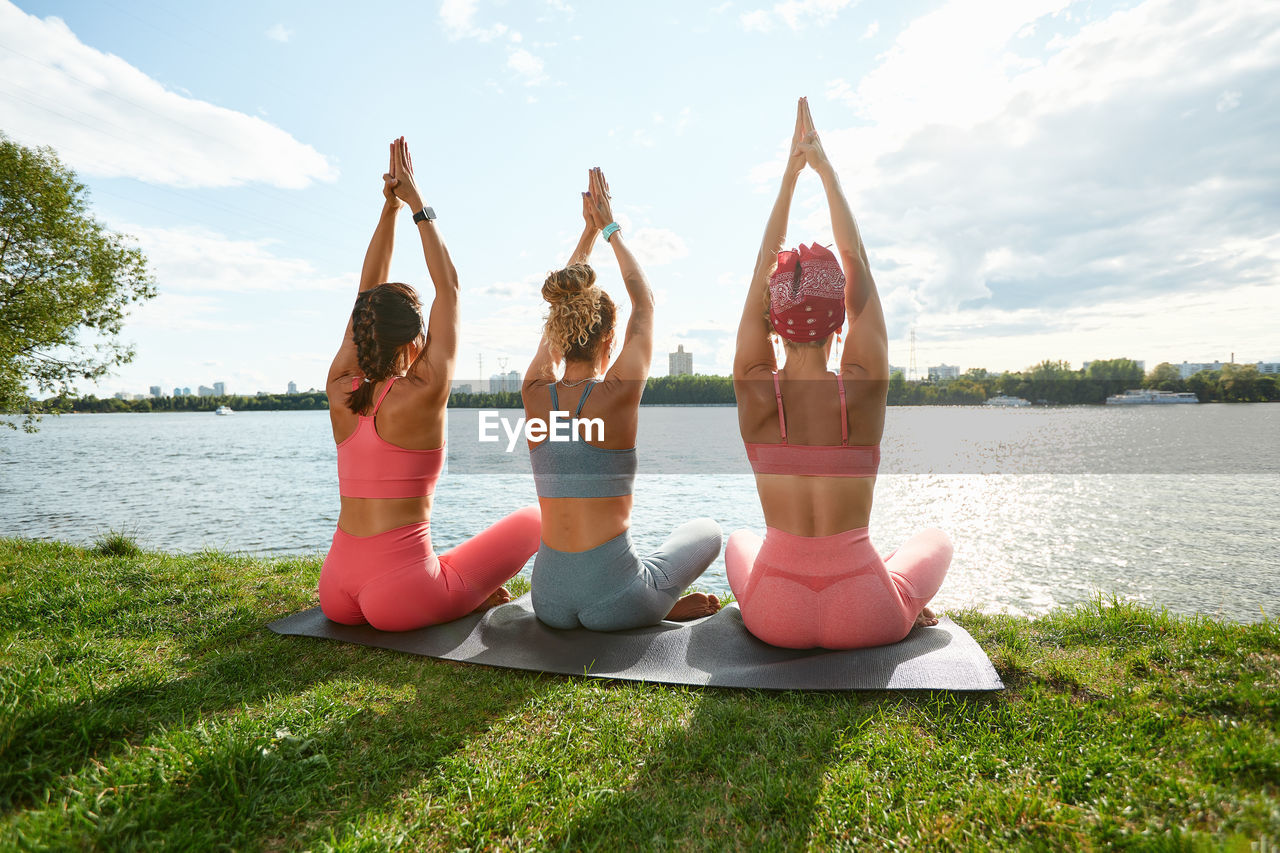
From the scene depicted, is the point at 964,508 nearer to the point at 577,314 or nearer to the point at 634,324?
the point at 634,324

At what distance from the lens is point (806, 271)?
126 inches

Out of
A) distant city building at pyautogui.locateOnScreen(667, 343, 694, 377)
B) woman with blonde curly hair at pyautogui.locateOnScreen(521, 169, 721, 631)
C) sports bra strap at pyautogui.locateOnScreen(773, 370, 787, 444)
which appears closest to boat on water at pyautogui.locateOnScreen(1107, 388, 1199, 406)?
distant city building at pyautogui.locateOnScreen(667, 343, 694, 377)

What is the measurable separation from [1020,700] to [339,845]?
269cm

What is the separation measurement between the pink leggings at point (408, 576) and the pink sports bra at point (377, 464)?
24 centimetres

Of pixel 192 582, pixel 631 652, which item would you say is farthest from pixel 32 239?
pixel 631 652

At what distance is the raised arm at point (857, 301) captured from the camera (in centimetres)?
309

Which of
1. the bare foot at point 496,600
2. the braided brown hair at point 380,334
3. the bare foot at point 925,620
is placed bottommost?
the bare foot at point 496,600

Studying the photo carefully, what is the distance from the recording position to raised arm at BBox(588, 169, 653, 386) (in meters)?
3.50

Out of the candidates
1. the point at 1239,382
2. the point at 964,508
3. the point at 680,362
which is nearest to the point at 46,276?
the point at 964,508

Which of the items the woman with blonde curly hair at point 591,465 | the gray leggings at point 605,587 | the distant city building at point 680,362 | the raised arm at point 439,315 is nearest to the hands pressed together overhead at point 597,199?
the woman with blonde curly hair at point 591,465

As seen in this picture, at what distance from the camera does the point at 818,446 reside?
10.2ft

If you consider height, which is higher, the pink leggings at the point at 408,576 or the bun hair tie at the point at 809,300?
the bun hair tie at the point at 809,300

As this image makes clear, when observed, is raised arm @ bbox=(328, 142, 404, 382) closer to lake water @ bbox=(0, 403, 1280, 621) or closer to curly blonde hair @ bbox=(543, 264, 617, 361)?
curly blonde hair @ bbox=(543, 264, 617, 361)

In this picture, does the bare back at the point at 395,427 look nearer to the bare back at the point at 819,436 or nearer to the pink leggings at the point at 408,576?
the pink leggings at the point at 408,576
